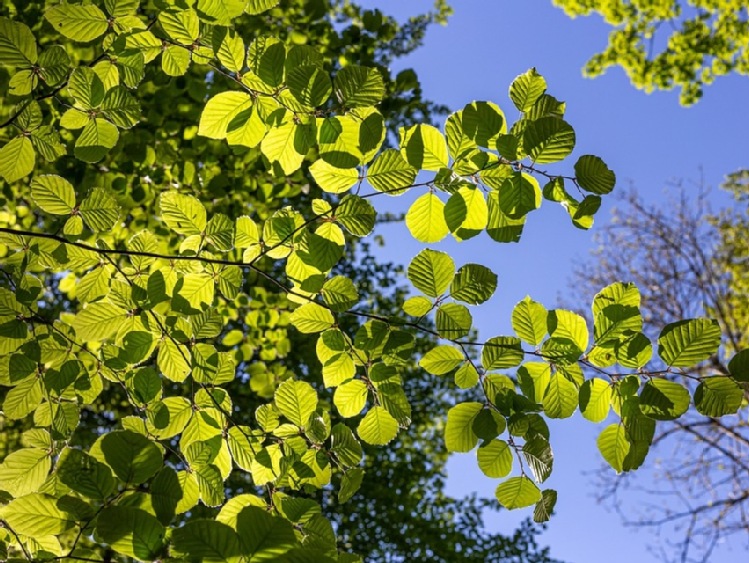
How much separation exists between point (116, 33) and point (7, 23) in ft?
Result: 0.84

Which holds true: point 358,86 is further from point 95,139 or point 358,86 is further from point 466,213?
point 95,139

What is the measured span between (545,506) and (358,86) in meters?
1.06

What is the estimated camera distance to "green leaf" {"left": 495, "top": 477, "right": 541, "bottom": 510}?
1366 millimetres

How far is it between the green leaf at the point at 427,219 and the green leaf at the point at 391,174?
0.06 metres

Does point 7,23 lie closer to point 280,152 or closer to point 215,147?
point 280,152

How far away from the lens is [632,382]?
1273 millimetres

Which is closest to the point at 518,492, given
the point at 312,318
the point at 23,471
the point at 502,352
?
the point at 502,352

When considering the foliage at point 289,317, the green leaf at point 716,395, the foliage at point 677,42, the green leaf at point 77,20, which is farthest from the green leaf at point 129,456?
the foliage at point 677,42

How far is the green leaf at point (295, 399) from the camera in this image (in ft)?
5.00

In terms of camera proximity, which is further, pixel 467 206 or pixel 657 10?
pixel 657 10

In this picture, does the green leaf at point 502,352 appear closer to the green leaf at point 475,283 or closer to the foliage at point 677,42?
the green leaf at point 475,283

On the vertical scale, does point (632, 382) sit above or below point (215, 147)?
below

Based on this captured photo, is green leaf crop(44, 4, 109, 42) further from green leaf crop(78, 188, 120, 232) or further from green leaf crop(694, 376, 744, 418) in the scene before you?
green leaf crop(694, 376, 744, 418)

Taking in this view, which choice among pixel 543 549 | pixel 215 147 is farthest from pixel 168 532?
pixel 543 549
